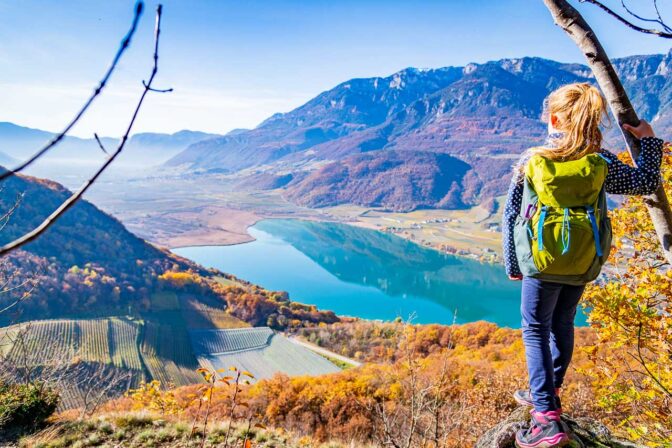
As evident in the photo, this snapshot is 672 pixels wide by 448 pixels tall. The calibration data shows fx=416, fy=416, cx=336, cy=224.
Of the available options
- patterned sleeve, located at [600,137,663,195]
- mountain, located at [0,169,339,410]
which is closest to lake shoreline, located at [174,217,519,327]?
mountain, located at [0,169,339,410]

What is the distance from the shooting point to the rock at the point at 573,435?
5.84 feet

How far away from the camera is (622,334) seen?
7.84 ft

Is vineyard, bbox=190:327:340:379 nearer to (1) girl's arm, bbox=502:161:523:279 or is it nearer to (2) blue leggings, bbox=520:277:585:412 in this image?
(2) blue leggings, bbox=520:277:585:412

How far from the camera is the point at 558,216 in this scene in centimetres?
145

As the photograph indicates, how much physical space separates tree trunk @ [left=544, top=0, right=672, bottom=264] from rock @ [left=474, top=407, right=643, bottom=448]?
94cm

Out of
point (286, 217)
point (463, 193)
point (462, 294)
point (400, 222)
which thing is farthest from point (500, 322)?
point (463, 193)

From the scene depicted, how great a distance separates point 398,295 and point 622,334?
43.2m

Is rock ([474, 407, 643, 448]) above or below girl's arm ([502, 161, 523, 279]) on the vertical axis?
below

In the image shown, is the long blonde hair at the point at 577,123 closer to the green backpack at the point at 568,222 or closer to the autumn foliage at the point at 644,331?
the green backpack at the point at 568,222

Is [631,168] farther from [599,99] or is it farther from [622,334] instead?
[622,334]

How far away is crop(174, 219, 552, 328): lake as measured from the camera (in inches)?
1577

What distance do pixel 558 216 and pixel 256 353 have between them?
106 feet

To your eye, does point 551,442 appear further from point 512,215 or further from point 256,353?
point 256,353

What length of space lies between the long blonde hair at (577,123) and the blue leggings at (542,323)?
49cm
